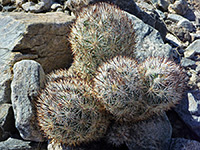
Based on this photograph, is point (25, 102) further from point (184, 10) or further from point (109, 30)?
point (184, 10)

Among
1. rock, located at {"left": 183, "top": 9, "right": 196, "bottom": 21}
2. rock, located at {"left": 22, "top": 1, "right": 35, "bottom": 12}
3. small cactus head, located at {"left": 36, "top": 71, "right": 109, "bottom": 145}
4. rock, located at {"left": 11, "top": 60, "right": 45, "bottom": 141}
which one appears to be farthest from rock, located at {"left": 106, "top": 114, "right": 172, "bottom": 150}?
rock, located at {"left": 183, "top": 9, "right": 196, "bottom": 21}

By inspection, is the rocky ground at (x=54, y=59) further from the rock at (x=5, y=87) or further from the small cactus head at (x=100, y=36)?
the small cactus head at (x=100, y=36)

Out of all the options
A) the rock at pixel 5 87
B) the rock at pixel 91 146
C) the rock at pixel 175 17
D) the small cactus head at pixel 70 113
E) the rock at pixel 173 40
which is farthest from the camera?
the rock at pixel 175 17

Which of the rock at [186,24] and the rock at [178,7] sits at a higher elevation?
the rock at [178,7]

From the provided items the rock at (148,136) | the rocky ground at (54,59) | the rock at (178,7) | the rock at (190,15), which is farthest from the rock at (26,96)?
the rock at (190,15)

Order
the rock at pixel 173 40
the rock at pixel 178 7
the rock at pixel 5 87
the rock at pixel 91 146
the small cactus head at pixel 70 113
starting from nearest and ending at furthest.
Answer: the small cactus head at pixel 70 113 → the rock at pixel 91 146 → the rock at pixel 5 87 → the rock at pixel 173 40 → the rock at pixel 178 7

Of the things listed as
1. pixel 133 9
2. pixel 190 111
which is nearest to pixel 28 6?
pixel 133 9

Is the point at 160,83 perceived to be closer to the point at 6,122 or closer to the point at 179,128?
the point at 179,128

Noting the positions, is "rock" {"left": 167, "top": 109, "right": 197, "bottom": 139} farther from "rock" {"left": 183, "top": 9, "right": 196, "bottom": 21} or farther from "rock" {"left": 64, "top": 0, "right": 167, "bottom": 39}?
"rock" {"left": 183, "top": 9, "right": 196, "bottom": 21}
